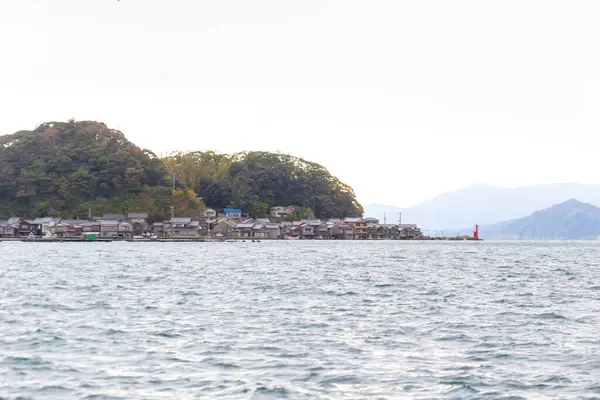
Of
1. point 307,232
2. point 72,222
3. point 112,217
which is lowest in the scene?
point 307,232

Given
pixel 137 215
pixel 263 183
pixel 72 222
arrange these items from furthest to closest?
pixel 263 183, pixel 137 215, pixel 72 222


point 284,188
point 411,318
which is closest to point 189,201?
point 284,188

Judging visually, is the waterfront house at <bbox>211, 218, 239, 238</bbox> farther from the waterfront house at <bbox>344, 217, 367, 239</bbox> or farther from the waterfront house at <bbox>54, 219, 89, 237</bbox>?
the waterfront house at <bbox>344, 217, 367, 239</bbox>

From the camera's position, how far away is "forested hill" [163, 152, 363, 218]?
466ft

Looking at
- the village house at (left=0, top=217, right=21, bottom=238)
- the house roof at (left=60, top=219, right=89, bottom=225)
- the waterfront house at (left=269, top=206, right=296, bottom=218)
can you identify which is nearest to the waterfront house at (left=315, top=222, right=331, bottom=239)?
the waterfront house at (left=269, top=206, right=296, bottom=218)

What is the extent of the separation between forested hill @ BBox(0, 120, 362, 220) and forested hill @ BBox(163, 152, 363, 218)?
20 centimetres

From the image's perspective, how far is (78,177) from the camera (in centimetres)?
11894

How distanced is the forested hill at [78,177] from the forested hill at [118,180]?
16 centimetres

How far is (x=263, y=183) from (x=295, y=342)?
13073 cm

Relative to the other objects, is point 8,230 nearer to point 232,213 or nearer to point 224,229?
point 224,229

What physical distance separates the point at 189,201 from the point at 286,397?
11783 centimetres

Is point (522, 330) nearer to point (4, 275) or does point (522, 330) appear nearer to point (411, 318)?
point (411, 318)

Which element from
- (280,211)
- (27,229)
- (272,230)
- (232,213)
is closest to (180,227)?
(272,230)

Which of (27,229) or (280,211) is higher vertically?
(280,211)
